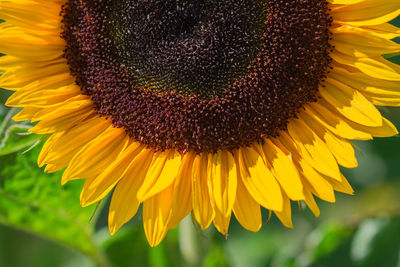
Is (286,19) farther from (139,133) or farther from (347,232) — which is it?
(347,232)

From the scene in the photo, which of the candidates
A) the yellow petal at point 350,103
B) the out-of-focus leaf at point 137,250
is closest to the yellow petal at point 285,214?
the yellow petal at point 350,103

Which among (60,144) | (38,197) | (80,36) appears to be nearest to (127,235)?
(38,197)

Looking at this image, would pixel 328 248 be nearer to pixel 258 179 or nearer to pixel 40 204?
pixel 258 179

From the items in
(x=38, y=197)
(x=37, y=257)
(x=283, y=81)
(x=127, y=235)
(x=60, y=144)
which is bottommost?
(x=37, y=257)

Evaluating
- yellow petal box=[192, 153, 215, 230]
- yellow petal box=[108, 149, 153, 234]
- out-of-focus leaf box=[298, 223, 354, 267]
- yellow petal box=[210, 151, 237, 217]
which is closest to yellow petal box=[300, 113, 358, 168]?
yellow petal box=[210, 151, 237, 217]

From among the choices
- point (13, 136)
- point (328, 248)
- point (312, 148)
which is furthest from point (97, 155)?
point (328, 248)

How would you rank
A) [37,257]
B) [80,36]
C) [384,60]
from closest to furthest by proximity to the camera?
[384,60], [80,36], [37,257]
